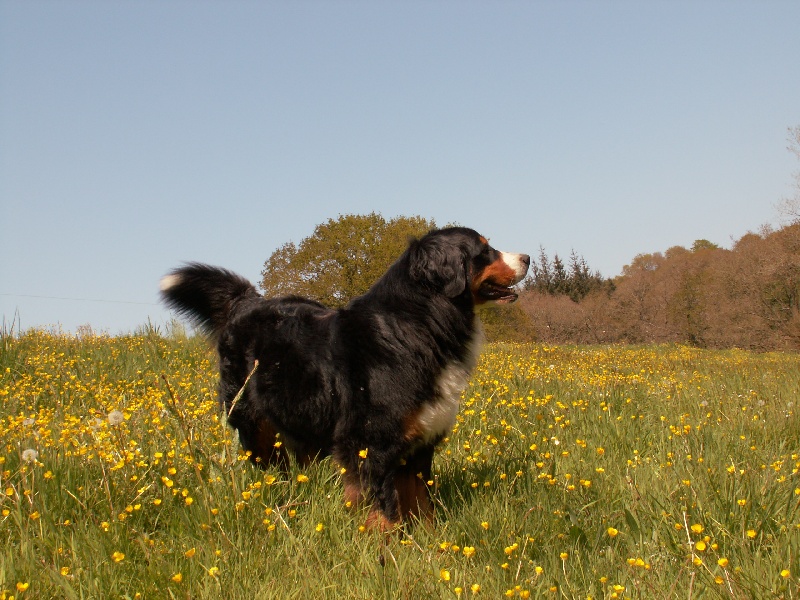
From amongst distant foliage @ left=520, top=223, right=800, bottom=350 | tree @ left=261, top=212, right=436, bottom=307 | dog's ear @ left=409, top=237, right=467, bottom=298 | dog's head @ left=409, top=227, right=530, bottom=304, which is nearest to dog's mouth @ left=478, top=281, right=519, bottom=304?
dog's head @ left=409, top=227, right=530, bottom=304

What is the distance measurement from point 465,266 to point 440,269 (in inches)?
7.0

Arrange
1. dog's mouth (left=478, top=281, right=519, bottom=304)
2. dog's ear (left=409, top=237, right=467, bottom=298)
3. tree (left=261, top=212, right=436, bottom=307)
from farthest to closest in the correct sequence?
1. tree (left=261, top=212, right=436, bottom=307)
2. dog's mouth (left=478, top=281, right=519, bottom=304)
3. dog's ear (left=409, top=237, right=467, bottom=298)

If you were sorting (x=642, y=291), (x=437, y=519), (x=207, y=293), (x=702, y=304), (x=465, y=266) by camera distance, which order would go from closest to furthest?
(x=437, y=519), (x=465, y=266), (x=207, y=293), (x=702, y=304), (x=642, y=291)

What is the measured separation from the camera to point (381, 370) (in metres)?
3.58

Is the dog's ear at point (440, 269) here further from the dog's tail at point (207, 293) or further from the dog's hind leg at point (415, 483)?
the dog's tail at point (207, 293)

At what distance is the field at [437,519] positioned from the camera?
2.36 meters

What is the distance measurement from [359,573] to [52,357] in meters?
6.00

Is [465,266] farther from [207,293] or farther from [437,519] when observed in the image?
[207,293]

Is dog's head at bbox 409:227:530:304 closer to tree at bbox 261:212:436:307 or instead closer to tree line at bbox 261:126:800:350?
tree line at bbox 261:126:800:350

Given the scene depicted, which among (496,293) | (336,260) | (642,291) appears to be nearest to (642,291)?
(642,291)

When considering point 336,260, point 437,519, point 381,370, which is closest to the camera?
point 437,519

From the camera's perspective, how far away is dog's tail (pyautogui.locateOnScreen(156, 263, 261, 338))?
4652 mm

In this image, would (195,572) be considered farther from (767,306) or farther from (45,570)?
(767,306)

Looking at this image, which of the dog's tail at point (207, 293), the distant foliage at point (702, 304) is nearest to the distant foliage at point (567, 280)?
the distant foliage at point (702, 304)
